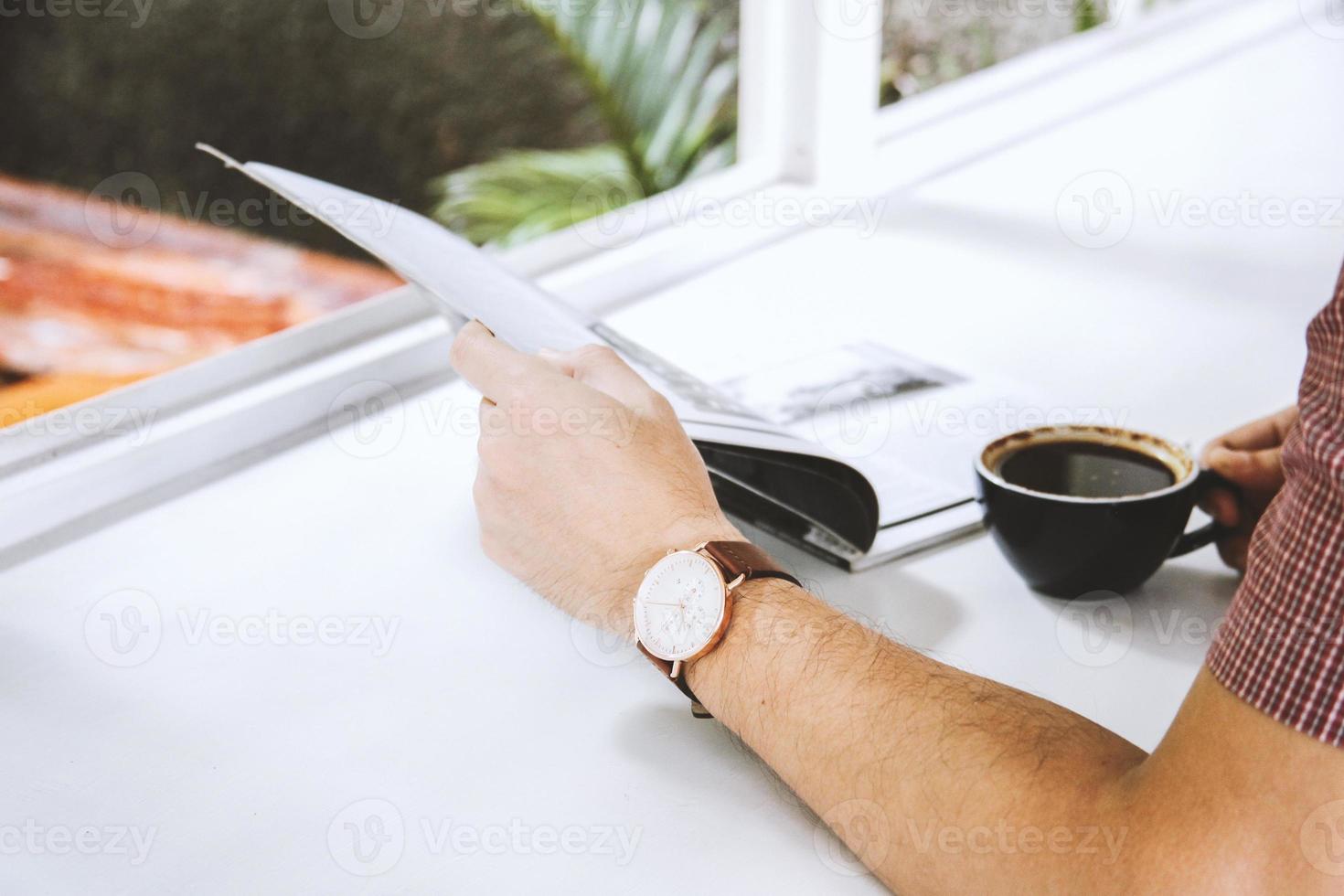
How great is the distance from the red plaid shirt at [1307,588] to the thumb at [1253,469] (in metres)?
0.29

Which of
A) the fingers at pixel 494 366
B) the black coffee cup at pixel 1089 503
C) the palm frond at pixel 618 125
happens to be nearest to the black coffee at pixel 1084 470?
the black coffee cup at pixel 1089 503

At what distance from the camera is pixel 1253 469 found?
2.41 feet

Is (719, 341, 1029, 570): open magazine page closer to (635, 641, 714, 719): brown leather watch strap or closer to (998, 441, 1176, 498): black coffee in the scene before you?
(998, 441, 1176, 498): black coffee

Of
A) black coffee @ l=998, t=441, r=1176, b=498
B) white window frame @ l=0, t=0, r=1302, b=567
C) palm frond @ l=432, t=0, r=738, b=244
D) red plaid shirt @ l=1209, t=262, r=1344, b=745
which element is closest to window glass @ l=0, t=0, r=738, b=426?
palm frond @ l=432, t=0, r=738, b=244

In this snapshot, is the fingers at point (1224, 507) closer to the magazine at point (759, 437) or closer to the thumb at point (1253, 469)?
the thumb at point (1253, 469)

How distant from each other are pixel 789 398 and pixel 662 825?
0.48m

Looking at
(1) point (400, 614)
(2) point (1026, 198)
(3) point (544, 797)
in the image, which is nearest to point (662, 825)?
(3) point (544, 797)

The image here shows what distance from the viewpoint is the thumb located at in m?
0.73

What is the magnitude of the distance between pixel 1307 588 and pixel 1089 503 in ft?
0.77

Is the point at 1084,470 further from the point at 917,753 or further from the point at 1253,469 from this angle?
the point at 917,753

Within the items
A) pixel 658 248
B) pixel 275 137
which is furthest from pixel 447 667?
pixel 275 137

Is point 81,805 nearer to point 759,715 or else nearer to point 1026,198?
point 759,715

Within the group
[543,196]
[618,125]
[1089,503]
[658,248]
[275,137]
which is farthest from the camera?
[275,137]

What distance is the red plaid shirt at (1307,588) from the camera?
0.42 metres
